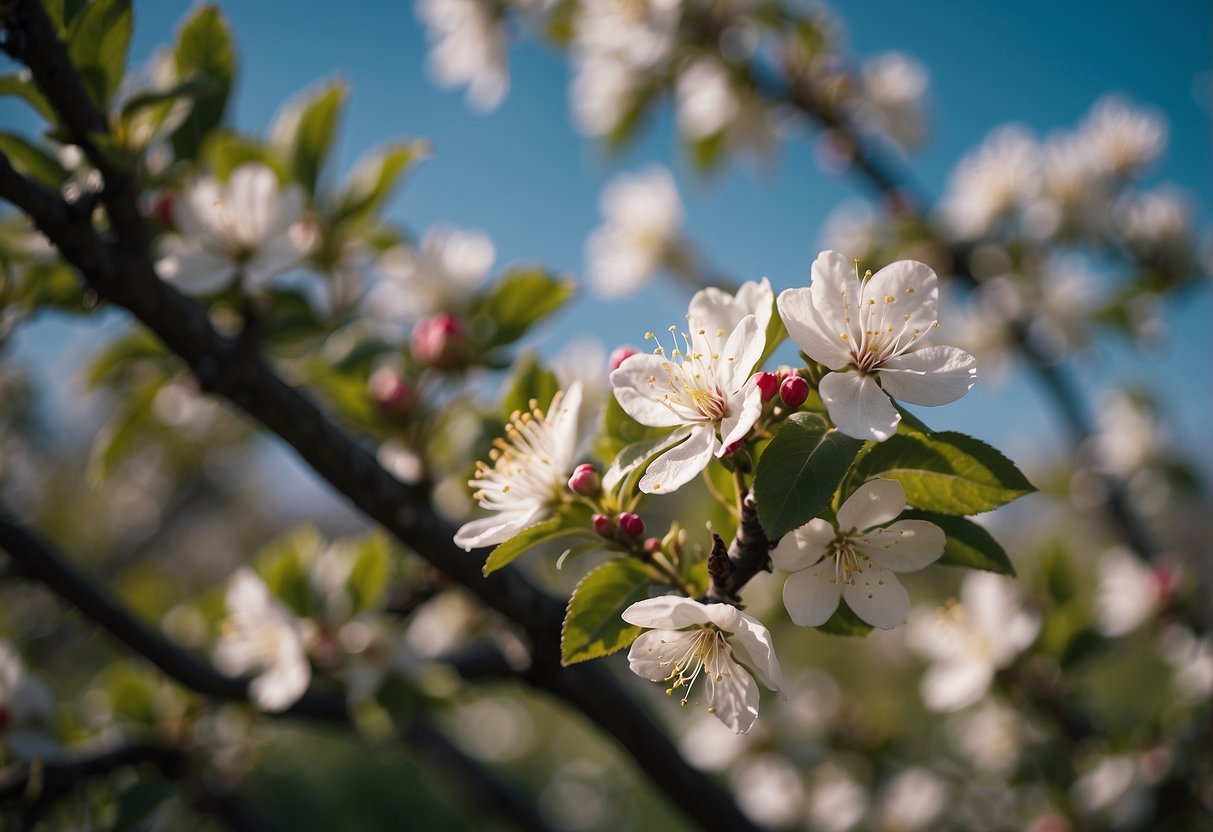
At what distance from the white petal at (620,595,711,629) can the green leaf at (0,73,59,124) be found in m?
1.07

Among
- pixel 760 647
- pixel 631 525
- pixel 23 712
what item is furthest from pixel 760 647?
pixel 23 712

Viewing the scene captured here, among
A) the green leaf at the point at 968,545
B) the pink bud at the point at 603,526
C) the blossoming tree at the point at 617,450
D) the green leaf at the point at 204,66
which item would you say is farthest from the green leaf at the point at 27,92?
the green leaf at the point at 968,545

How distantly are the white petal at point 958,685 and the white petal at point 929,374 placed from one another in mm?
1164

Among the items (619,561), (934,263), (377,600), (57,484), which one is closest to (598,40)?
(934,263)

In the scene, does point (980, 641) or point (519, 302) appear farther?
point (980, 641)

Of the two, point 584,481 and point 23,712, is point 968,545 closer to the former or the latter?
point 584,481

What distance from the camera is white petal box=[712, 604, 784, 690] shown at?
786mm

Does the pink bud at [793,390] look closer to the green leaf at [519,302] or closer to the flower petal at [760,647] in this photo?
A: the flower petal at [760,647]

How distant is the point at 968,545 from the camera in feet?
2.92

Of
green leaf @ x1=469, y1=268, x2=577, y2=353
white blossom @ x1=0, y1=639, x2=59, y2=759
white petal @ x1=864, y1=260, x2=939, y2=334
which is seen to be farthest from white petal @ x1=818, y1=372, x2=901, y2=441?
white blossom @ x1=0, y1=639, x2=59, y2=759

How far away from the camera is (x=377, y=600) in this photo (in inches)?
60.9

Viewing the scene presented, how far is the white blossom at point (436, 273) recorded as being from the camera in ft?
5.87

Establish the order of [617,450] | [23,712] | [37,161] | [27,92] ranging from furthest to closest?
[23,712] < [37,161] < [27,92] < [617,450]

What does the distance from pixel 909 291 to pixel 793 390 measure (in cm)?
19
